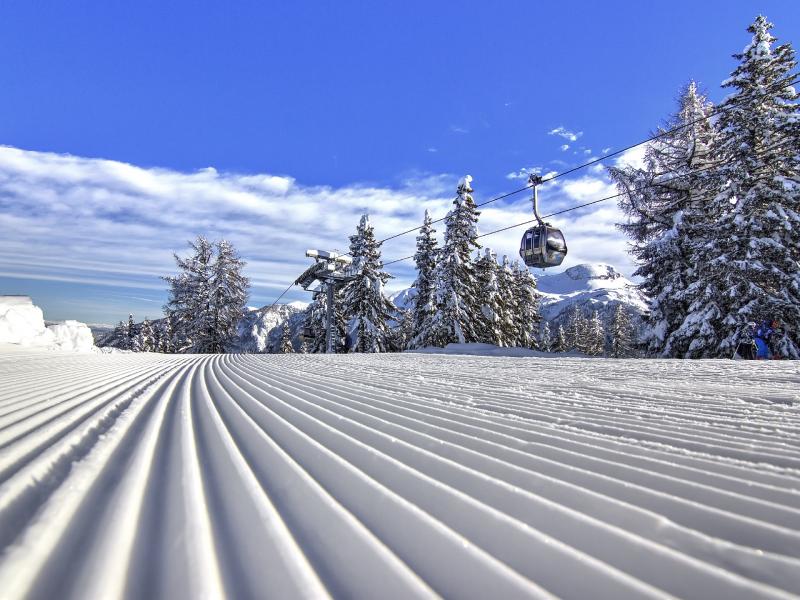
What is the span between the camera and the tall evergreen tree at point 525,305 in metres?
36.8

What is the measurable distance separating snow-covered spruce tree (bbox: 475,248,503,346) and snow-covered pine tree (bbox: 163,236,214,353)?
19.6 metres

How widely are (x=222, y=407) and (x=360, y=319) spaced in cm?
2385

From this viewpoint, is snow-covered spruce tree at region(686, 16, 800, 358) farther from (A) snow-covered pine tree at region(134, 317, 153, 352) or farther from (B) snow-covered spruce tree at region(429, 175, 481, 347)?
(A) snow-covered pine tree at region(134, 317, 153, 352)

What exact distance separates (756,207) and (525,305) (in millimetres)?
23842

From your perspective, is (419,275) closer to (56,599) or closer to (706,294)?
(706,294)

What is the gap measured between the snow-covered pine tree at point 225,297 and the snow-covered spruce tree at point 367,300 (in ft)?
30.0

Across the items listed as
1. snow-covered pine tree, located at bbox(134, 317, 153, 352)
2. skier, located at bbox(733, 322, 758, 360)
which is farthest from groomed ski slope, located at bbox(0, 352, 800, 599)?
snow-covered pine tree, located at bbox(134, 317, 153, 352)

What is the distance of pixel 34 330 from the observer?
15.3 m

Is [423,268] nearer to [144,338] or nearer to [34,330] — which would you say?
[34,330]

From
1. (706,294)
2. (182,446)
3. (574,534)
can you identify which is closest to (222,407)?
(182,446)

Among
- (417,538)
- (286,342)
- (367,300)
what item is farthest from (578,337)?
(417,538)

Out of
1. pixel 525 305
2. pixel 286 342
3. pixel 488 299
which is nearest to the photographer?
Answer: pixel 488 299

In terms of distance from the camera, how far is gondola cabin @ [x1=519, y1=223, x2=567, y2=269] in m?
12.0

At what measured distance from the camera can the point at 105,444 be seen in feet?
6.70
